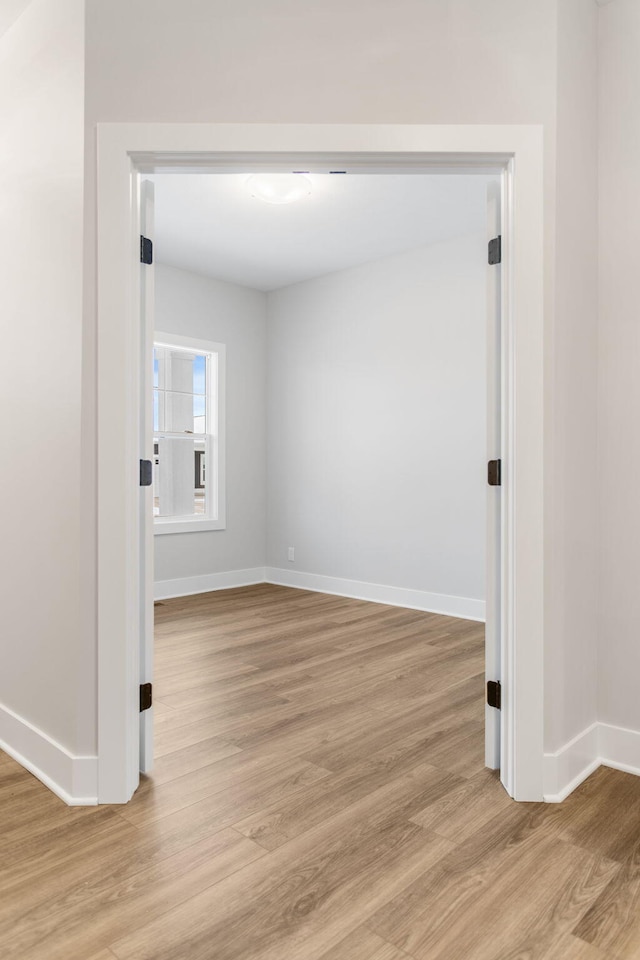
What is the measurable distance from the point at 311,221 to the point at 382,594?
295 cm

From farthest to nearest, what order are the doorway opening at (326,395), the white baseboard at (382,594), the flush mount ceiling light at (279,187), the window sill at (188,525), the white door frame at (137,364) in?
the window sill at (188,525) < the white baseboard at (382,594) < the doorway opening at (326,395) < the flush mount ceiling light at (279,187) < the white door frame at (137,364)

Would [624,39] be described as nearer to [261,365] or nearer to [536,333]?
[536,333]

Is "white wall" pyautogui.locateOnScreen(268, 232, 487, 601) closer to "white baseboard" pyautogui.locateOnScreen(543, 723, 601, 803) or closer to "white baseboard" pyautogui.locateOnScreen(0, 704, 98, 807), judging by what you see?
"white baseboard" pyautogui.locateOnScreen(543, 723, 601, 803)

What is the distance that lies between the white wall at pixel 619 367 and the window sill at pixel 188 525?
3.81m

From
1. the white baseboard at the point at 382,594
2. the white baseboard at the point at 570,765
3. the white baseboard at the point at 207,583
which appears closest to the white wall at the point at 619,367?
the white baseboard at the point at 570,765

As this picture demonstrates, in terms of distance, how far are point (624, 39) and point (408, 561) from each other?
3.57m

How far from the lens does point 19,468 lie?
7.52 feet

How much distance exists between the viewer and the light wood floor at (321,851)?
136 centimetres

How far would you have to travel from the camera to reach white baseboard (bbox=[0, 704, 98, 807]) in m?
1.92

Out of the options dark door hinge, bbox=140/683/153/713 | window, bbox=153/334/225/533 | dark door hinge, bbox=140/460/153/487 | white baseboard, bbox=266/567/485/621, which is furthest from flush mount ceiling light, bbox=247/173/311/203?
white baseboard, bbox=266/567/485/621

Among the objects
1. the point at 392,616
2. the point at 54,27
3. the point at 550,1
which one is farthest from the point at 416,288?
the point at 54,27

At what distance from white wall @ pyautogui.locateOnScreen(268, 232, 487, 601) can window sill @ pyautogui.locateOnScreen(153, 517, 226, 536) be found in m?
0.66

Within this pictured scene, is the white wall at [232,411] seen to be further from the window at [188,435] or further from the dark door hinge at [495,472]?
the dark door hinge at [495,472]

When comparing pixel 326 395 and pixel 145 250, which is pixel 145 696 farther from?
pixel 326 395
